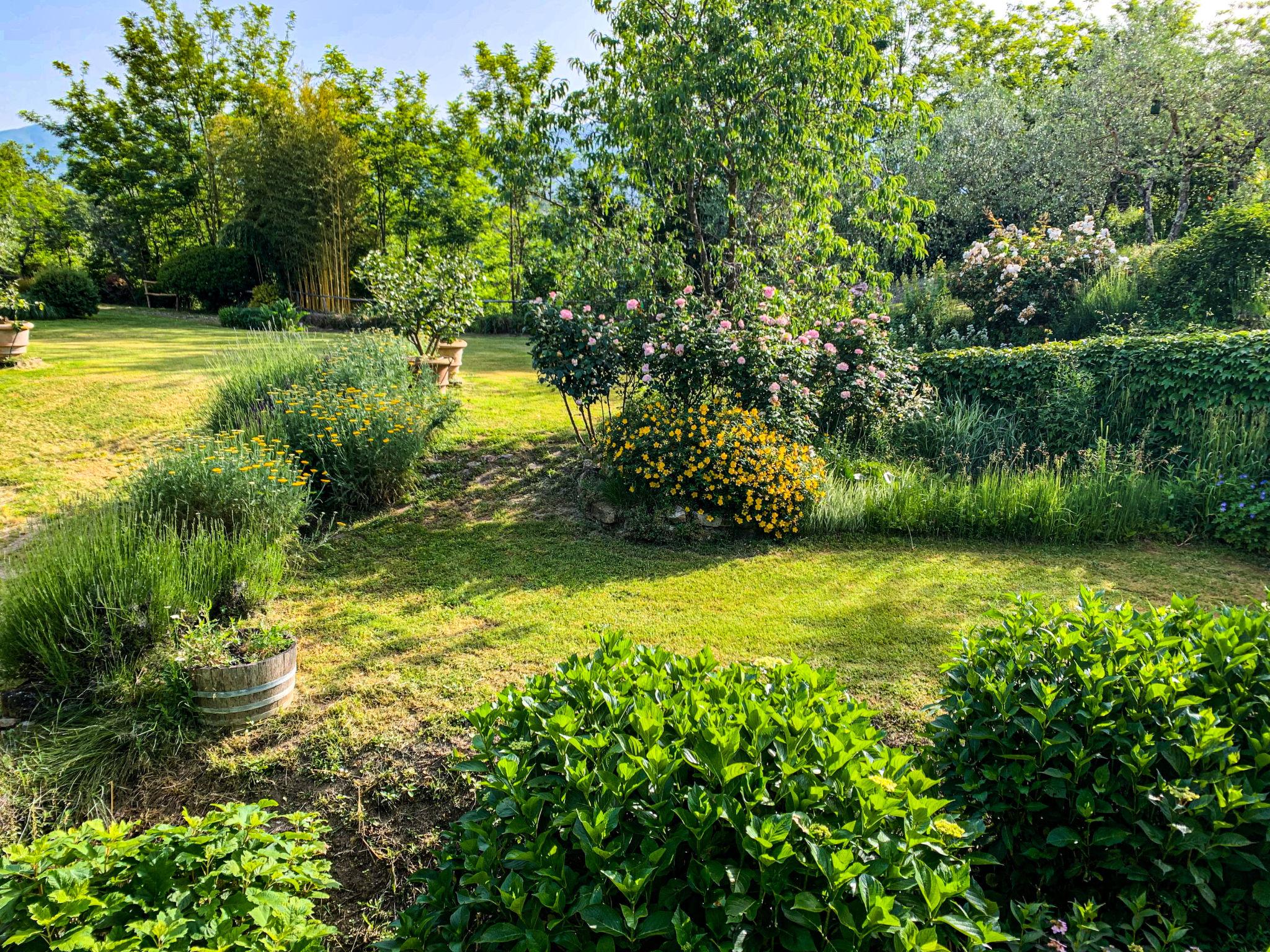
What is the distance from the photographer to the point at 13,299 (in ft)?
32.9

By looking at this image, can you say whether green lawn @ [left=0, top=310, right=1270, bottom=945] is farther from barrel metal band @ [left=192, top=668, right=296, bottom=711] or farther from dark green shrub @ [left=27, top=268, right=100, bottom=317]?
dark green shrub @ [left=27, top=268, right=100, bottom=317]

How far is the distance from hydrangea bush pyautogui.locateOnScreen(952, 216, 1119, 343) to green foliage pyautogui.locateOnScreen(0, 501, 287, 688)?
1031 centimetres

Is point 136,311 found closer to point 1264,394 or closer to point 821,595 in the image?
point 821,595

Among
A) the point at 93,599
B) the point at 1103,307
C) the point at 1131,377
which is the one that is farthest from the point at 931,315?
the point at 93,599

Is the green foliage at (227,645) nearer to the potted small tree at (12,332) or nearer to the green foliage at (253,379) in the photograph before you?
the green foliage at (253,379)

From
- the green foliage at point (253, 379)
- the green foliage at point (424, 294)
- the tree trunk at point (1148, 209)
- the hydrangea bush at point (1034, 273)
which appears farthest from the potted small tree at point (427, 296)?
the tree trunk at point (1148, 209)

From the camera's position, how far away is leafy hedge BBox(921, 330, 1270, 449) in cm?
599

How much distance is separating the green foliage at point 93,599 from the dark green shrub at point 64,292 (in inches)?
668

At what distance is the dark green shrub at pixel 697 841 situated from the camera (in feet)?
4.14

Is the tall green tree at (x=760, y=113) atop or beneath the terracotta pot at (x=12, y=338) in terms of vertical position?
atop

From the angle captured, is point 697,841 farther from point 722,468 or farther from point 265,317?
point 265,317

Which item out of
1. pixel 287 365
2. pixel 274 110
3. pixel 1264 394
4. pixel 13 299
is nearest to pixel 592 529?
pixel 287 365

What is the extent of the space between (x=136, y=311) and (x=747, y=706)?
2346cm

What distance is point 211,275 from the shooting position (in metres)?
19.5
